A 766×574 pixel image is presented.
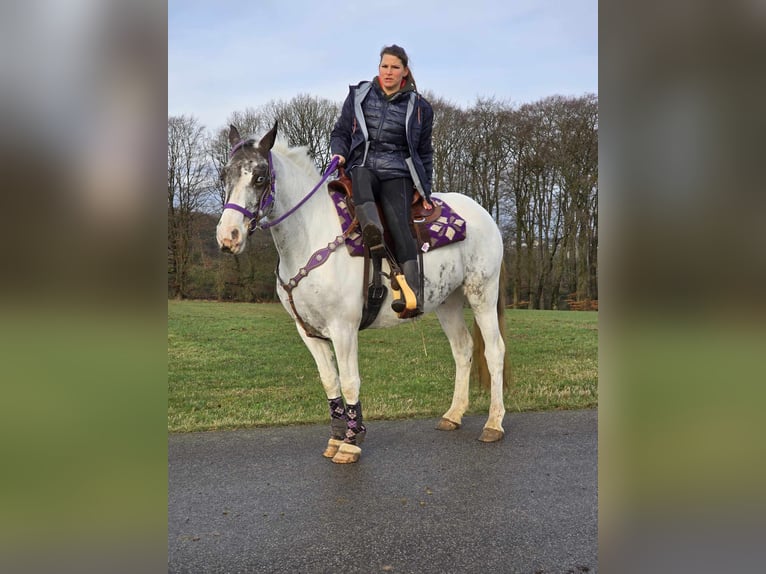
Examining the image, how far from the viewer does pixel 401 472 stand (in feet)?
13.4

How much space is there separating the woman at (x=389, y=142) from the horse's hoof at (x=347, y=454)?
1203 millimetres

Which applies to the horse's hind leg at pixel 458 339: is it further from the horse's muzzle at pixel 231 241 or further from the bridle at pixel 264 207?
the horse's muzzle at pixel 231 241

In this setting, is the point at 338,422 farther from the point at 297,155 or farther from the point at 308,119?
the point at 308,119

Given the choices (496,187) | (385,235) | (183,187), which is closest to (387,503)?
(385,235)

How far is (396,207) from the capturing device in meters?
4.58

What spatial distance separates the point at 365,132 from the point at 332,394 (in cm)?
216

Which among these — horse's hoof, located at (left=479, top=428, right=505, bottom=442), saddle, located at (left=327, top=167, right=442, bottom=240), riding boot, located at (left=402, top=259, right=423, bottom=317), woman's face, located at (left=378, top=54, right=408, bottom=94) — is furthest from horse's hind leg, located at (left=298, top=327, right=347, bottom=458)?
woman's face, located at (left=378, top=54, right=408, bottom=94)

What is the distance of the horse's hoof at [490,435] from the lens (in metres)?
4.88
